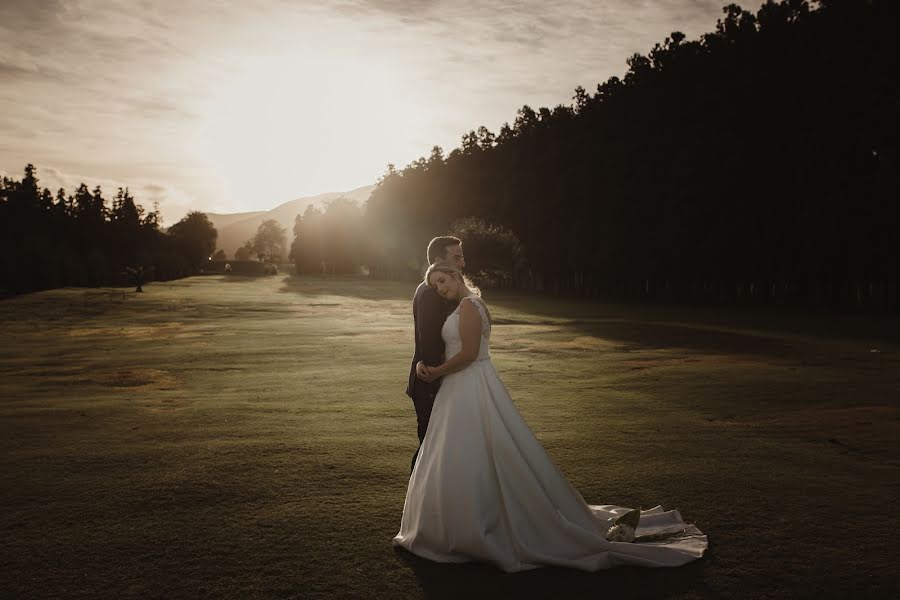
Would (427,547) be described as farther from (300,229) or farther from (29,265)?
(300,229)

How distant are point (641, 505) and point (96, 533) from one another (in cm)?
523

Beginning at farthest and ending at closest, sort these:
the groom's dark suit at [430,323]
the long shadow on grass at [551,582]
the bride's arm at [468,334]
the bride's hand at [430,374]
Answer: the groom's dark suit at [430,323] < the bride's hand at [430,374] < the bride's arm at [468,334] < the long shadow on grass at [551,582]

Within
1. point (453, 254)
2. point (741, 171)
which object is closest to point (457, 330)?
point (453, 254)

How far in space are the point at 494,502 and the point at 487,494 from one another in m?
0.09

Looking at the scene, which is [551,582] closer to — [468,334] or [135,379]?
[468,334]

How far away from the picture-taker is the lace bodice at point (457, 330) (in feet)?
20.6

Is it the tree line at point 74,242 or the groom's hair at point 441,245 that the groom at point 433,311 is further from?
the tree line at point 74,242

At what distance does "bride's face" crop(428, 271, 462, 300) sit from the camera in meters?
6.48

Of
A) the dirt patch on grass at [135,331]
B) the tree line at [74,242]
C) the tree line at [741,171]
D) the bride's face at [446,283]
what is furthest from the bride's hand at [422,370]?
the tree line at [74,242]

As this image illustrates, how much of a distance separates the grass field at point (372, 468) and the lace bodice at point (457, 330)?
5.86ft

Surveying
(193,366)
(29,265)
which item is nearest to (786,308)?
(193,366)

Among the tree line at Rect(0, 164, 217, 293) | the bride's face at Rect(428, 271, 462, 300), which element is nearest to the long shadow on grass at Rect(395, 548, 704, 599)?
the bride's face at Rect(428, 271, 462, 300)

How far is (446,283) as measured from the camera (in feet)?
21.4

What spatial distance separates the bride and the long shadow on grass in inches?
3.5
